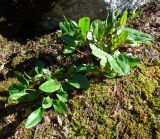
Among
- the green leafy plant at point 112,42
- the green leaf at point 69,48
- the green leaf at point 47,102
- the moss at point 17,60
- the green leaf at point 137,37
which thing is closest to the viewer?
the green leaf at point 47,102

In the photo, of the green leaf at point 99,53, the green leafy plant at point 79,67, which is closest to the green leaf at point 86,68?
the green leafy plant at point 79,67

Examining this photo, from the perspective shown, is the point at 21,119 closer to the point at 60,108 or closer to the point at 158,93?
the point at 60,108

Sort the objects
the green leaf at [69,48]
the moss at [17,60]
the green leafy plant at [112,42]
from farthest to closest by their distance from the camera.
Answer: the moss at [17,60] → the green leaf at [69,48] → the green leafy plant at [112,42]

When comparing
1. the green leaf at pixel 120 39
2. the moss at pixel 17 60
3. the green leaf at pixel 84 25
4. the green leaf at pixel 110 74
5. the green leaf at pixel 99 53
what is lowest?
the green leaf at pixel 110 74

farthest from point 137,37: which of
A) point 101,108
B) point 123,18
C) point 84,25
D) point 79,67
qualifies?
point 101,108

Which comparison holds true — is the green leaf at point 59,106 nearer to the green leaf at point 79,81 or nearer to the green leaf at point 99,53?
the green leaf at point 79,81

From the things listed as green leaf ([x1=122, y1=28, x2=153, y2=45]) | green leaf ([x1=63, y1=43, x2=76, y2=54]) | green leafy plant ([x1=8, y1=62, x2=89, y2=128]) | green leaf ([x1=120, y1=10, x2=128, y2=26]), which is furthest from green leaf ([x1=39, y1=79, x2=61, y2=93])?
green leaf ([x1=120, y1=10, x2=128, y2=26])

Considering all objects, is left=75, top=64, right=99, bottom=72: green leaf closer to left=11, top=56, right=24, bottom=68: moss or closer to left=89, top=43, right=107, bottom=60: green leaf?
left=89, top=43, right=107, bottom=60: green leaf

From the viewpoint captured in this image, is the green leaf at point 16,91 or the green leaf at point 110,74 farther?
the green leaf at point 110,74

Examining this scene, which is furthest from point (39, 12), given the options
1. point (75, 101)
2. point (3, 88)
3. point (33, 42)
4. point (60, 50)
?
point (75, 101)
